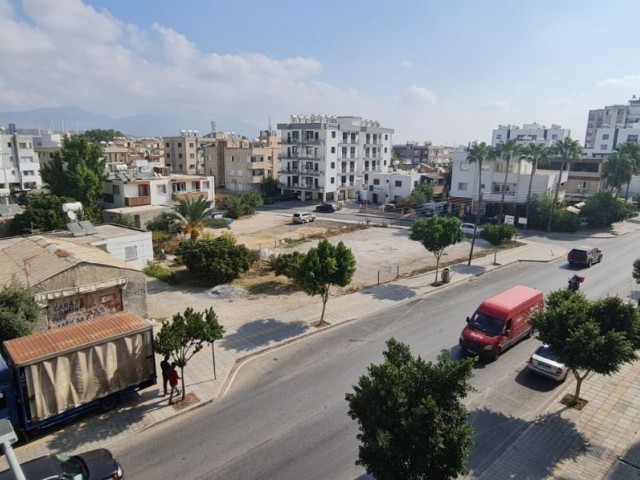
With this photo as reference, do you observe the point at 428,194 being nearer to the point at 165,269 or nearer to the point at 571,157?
the point at 571,157

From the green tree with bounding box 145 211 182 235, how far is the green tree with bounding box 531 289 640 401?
3088 cm

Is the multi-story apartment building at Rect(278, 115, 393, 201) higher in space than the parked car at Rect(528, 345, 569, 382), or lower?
higher

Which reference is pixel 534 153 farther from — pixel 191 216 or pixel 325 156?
pixel 191 216

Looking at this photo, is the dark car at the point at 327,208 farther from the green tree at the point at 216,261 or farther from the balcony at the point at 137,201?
the green tree at the point at 216,261

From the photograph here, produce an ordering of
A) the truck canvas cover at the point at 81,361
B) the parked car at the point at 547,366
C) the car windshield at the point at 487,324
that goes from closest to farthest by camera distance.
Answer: the truck canvas cover at the point at 81,361
the parked car at the point at 547,366
the car windshield at the point at 487,324

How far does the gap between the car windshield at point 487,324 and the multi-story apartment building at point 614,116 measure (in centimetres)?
11528

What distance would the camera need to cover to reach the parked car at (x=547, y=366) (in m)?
16.6

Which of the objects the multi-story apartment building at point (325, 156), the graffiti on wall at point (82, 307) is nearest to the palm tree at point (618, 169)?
the multi-story apartment building at point (325, 156)

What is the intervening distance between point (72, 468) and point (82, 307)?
28.5 feet

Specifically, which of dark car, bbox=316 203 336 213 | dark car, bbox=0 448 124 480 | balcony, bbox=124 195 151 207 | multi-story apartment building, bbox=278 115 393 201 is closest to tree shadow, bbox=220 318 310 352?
dark car, bbox=0 448 124 480

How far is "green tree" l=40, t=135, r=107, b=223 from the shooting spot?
43500mm

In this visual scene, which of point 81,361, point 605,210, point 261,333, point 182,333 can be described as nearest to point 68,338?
point 81,361

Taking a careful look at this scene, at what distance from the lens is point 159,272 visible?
98.6 feet

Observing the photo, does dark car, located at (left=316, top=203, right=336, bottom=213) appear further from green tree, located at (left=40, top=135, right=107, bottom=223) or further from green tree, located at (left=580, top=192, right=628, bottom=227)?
green tree, located at (left=580, top=192, right=628, bottom=227)
